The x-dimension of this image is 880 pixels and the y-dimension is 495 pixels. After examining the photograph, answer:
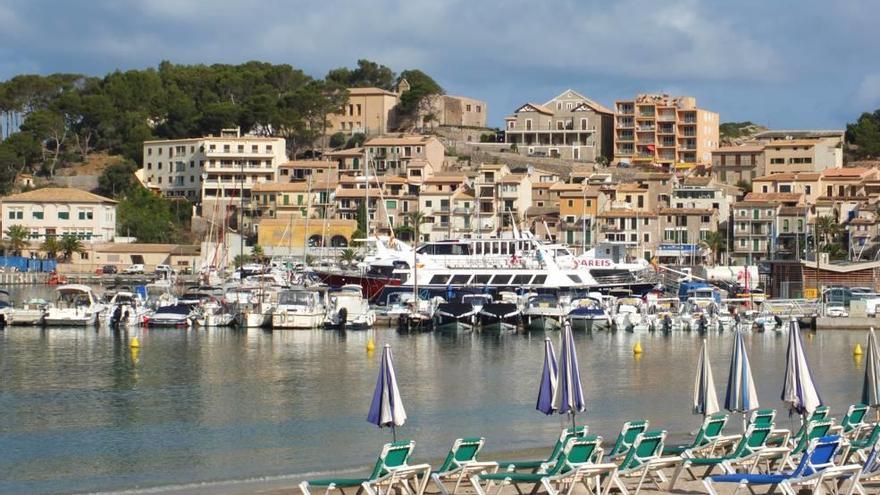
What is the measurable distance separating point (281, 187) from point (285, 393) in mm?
61737

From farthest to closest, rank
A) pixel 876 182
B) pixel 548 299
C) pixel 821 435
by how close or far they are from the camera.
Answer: pixel 876 182 → pixel 548 299 → pixel 821 435

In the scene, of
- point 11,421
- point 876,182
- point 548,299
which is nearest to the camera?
point 11,421

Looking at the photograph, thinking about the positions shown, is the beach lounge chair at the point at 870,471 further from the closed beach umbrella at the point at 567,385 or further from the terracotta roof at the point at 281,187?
the terracotta roof at the point at 281,187

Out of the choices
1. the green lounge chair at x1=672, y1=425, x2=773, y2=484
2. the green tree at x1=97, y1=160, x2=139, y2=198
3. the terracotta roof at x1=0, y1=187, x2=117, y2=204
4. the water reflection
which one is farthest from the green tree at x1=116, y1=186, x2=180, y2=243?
the green lounge chair at x1=672, y1=425, x2=773, y2=484

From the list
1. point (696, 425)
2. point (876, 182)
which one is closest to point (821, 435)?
point (696, 425)

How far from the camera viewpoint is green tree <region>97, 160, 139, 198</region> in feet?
339

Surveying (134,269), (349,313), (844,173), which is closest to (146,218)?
(134,269)

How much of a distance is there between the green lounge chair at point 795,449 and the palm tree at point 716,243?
6757 cm

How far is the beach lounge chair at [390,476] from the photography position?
1811cm

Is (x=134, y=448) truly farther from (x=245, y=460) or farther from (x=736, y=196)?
(x=736, y=196)

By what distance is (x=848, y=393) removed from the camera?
3541cm

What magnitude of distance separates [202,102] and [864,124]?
170 feet

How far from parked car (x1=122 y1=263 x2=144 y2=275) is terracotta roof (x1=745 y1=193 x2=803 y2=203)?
38395 mm

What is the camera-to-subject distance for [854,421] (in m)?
22.6
